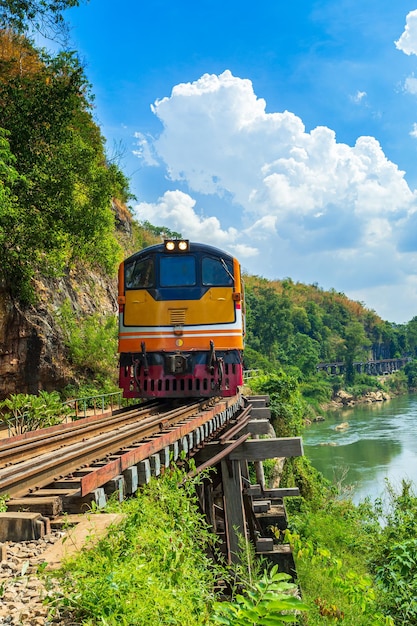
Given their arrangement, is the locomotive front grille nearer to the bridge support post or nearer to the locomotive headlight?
the locomotive headlight

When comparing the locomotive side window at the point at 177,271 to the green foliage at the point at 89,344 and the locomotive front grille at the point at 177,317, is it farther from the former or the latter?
the green foliage at the point at 89,344

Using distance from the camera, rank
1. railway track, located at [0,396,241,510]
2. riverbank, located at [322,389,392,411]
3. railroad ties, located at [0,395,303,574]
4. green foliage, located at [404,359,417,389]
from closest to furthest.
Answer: railroad ties, located at [0,395,303,574]
railway track, located at [0,396,241,510]
riverbank, located at [322,389,392,411]
green foliage, located at [404,359,417,389]

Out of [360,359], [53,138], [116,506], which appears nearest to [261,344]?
[360,359]

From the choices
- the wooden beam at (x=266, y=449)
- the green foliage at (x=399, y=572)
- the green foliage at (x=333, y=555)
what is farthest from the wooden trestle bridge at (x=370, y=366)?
the wooden beam at (x=266, y=449)

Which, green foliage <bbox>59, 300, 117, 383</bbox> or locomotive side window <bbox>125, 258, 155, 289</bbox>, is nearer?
locomotive side window <bbox>125, 258, 155, 289</bbox>

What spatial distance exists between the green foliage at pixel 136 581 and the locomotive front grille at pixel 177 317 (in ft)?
20.7

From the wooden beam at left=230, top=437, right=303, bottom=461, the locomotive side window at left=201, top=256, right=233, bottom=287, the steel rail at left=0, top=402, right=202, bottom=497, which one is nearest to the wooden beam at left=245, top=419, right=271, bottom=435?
→ the wooden beam at left=230, top=437, right=303, bottom=461

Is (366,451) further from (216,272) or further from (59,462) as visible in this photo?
(59,462)

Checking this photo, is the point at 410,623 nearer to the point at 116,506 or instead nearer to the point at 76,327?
the point at 116,506

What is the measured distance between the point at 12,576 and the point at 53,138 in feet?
42.6

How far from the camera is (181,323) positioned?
390 inches

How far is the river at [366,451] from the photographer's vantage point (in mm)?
24938

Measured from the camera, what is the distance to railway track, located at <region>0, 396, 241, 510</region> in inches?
150

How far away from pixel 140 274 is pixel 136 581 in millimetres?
8120
